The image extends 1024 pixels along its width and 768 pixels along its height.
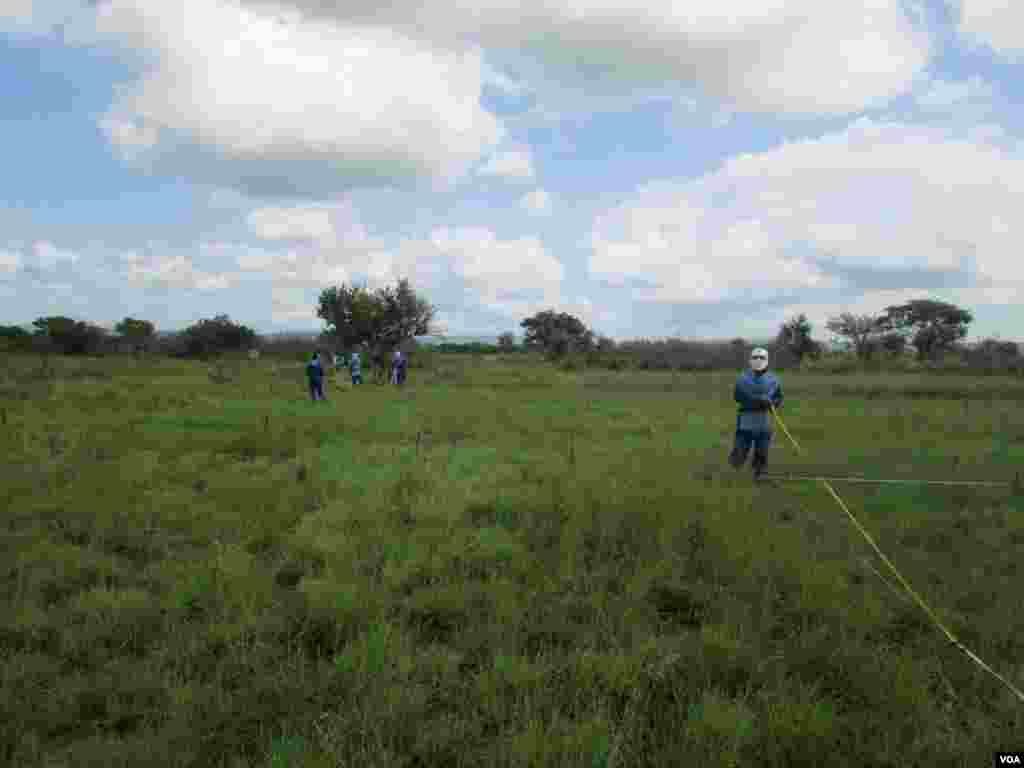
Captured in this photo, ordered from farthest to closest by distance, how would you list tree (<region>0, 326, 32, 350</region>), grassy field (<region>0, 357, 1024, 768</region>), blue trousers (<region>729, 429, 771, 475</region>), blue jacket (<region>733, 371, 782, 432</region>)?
tree (<region>0, 326, 32, 350</region>) < blue trousers (<region>729, 429, 771, 475</region>) < blue jacket (<region>733, 371, 782, 432</region>) < grassy field (<region>0, 357, 1024, 768</region>)

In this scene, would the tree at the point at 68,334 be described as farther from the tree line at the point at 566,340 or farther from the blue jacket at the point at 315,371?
the blue jacket at the point at 315,371

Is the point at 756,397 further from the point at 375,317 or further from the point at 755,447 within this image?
the point at 375,317

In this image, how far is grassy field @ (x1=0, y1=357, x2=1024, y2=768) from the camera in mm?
3064

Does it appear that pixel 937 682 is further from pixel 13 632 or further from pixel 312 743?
pixel 13 632

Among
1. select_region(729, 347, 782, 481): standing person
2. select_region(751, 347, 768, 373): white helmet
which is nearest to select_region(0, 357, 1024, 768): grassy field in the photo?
select_region(729, 347, 782, 481): standing person

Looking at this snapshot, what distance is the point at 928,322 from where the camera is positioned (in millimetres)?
57000

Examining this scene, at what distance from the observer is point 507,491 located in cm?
775

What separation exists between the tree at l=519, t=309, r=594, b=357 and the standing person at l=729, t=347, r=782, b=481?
4512cm

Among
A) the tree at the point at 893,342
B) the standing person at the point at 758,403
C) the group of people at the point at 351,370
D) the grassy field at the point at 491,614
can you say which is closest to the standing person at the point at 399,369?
the group of people at the point at 351,370

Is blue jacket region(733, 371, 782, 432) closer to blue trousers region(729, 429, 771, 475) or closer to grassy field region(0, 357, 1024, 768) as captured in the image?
blue trousers region(729, 429, 771, 475)

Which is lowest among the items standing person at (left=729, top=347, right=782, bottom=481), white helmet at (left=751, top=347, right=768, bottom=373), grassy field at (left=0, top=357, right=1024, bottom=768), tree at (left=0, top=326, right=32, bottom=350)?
grassy field at (left=0, top=357, right=1024, bottom=768)

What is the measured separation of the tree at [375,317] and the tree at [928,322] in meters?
40.9

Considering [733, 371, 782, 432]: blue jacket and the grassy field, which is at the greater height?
[733, 371, 782, 432]: blue jacket

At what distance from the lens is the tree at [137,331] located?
52.7m
